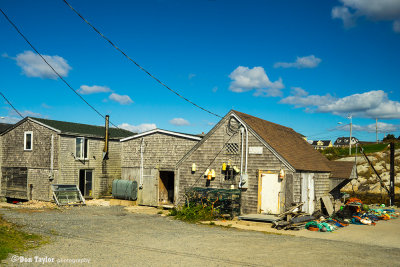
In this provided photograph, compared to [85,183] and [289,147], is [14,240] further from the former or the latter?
[289,147]

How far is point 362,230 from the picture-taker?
1689cm

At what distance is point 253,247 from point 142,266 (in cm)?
426

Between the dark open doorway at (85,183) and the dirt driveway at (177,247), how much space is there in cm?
897

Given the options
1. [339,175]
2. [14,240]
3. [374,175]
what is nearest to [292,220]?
[339,175]

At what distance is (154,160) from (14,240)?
13.6m

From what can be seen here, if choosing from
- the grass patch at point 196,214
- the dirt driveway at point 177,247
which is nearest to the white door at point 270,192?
the grass patch at point 196,214

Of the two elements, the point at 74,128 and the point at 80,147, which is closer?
the point at 80,147

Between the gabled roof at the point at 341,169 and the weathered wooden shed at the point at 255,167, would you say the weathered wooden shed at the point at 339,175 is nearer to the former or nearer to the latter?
the gabled roof at the point at 341,169

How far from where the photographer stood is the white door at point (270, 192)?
60.3 feet

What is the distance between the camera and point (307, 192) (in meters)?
19.7

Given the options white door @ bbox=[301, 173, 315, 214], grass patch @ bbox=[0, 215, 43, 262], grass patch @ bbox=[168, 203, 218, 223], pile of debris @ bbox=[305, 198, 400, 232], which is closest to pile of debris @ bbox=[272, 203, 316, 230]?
pile of debris @ bbox=[305, 198, 400, 232]

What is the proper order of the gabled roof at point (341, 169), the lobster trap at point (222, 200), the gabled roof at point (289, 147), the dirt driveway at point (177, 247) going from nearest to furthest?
the dirt driveway at point (177, 247) < the lobster trap at point (222, 200) < the gabled roof at point (289, 147) < the gabled roof at point (341, 169)

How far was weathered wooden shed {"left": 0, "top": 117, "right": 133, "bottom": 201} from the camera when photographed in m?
25.4

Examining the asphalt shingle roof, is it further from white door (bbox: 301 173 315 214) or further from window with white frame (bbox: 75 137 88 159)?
white door (bbox: 301 173 315 214)
